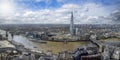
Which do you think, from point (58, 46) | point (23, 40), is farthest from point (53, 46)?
point (23, 40)

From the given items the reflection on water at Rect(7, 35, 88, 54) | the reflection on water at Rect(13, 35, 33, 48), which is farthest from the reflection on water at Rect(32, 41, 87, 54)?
the reflection on water at Rect(13, 35, 33, 48)

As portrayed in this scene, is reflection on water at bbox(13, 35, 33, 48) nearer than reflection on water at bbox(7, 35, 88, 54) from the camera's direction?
No

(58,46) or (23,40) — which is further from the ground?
(23,40)

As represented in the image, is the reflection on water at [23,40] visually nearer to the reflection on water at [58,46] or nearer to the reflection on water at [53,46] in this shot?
the reflection on water at [53,46]

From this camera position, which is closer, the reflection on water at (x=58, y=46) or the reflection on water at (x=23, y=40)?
the reflection on water at (x=58, y=46)

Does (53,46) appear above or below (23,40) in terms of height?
below

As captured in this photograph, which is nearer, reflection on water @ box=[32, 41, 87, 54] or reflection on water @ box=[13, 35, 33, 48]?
reflection on water @ box=[32, 41, 87, 54]

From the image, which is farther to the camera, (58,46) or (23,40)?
(23,40)

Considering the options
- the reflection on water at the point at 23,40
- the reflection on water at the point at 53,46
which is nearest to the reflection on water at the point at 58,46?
the reflection on water at the point at 53,46

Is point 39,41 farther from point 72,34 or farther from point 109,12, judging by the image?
point 109,12

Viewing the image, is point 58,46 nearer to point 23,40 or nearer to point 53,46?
point 53,46

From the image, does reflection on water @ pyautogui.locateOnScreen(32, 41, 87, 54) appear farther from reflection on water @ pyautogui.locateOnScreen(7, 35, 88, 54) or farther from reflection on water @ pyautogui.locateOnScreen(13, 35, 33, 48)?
reflection on water @ pyautogui.locateOnScreen(13, 35, 33, 48)
